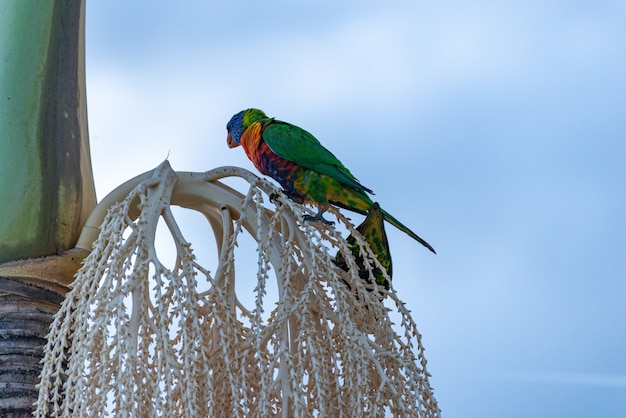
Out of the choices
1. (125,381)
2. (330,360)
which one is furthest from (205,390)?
(330,360)

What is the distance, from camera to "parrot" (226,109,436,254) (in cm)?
320

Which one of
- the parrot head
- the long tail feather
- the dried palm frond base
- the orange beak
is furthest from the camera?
the orange beak

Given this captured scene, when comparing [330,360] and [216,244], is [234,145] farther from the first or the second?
[330,360]

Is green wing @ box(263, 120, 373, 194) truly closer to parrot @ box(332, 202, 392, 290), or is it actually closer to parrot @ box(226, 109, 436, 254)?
parrot @ box(226, 109, 436, 254)

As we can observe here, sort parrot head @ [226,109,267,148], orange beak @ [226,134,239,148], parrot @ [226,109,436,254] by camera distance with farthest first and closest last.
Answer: orange beak @ [226,134,239,148] → parrot head @ [226,109,267,148] → parrot @ [226,109,436,254]

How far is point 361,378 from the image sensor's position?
213cm

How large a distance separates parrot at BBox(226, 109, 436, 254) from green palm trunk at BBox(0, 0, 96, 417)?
83 centimetres

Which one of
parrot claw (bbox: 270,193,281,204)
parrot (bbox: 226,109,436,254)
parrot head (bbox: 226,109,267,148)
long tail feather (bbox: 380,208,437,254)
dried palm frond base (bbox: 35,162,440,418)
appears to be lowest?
dried palm frond base (bbox: 35,162,440,418)

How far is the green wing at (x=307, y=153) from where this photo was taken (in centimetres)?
321

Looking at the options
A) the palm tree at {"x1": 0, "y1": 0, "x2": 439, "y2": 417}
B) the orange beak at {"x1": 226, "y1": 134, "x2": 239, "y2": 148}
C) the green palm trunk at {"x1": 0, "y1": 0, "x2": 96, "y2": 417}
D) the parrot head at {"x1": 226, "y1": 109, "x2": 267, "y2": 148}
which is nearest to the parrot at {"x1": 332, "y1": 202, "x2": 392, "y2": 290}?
the palm tree at {"x1": 0, "y1": 0, "x2": 439, "y2": 417}

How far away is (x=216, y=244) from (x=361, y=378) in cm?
78

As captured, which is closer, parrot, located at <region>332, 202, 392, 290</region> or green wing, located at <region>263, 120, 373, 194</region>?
parrot, located at <region>332, 202, 392, 290</region>

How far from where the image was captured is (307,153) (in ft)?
10.7

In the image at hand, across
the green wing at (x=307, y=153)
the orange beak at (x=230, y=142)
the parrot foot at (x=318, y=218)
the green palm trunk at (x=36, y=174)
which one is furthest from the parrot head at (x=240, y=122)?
the green palm trunk at (x=36, y=174)
